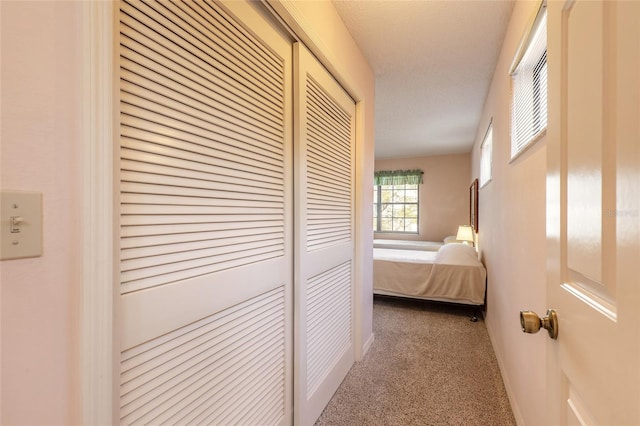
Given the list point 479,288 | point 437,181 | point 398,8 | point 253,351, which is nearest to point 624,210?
point 253,351

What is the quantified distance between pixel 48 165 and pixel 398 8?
202 centimetres

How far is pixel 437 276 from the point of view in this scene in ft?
11.8

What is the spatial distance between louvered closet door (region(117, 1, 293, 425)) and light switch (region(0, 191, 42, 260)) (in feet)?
0.66

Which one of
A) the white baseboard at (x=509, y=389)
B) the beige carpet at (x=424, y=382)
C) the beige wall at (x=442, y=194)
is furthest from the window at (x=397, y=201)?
the white baseboard at (x=509, y=389)

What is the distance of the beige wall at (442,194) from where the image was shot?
6.29 metres

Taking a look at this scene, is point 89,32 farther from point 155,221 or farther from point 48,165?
point 155,221

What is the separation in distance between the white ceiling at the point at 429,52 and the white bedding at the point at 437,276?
5.91ft

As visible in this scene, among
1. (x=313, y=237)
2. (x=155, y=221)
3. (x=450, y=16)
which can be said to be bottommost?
(x=313, y=237)

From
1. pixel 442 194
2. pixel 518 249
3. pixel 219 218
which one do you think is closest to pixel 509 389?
pixel 518 249

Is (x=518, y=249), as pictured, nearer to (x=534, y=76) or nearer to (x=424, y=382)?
(x=534, y=76)

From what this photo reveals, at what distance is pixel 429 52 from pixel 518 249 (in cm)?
164

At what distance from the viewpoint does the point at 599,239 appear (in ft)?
1.77

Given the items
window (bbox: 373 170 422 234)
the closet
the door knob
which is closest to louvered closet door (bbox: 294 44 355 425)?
the closet

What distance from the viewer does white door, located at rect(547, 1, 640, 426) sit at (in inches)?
17.4
